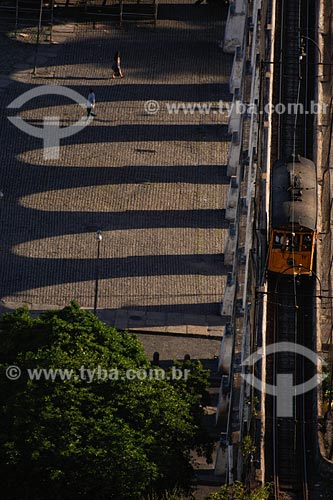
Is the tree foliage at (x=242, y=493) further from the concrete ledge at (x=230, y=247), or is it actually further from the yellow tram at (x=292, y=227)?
the concrete ledge at (x=230, y=247)

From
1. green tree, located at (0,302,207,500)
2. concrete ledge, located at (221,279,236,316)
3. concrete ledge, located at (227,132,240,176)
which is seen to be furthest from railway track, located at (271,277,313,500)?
concrete ledge, located at (227,132,240,176)

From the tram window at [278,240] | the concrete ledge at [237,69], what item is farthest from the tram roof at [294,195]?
the concrete ledge at [237,69]

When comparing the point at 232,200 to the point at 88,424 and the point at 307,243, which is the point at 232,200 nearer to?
the point at 307,243

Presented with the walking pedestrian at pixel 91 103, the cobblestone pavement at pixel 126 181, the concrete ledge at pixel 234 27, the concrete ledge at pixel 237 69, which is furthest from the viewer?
the concrete ledge at pixel 234 27

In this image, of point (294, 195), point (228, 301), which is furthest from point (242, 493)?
point (228, 301)

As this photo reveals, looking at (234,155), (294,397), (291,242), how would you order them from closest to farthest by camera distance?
(294,397) < (291,242) < (234,155)

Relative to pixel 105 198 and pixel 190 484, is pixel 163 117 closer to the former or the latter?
pixel 105 198
